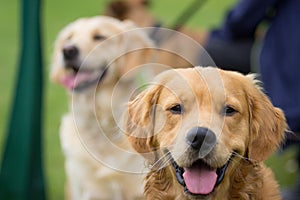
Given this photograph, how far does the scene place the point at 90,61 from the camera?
2586mm

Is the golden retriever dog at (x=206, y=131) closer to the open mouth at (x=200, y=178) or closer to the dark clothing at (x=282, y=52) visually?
the open mouth at (x=200, y=178)

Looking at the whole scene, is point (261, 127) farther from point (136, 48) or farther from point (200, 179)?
point (136, 48)

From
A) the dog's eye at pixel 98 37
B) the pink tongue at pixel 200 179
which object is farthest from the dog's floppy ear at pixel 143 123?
the dog's eye at pixel 98 37

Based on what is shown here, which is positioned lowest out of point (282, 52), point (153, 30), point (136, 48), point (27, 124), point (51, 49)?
point (51, 49)

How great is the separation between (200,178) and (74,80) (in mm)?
989

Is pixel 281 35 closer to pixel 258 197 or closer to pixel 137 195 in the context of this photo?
pixel 137 195

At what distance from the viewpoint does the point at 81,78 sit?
2.56 metres

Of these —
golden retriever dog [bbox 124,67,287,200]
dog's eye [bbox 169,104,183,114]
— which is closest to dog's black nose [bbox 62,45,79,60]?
golden retriever dog [bbox 124,67,287,200]

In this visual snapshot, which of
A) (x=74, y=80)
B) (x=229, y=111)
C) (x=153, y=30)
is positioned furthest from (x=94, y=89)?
(x=229, y=111)

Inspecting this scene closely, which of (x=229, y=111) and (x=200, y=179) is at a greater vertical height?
(x=229, y=111)

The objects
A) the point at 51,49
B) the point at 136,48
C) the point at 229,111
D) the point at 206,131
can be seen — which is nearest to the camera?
the point at 206,131

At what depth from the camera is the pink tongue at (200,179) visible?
5.78 feet

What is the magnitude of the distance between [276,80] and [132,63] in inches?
34.3

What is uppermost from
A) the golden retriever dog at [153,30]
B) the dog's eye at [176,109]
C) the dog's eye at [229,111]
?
the dog's eye at [176,109]
